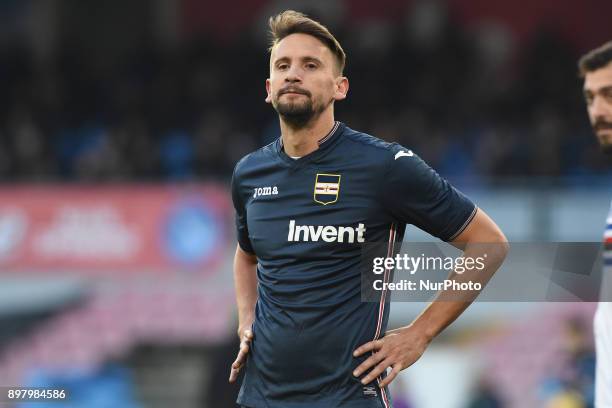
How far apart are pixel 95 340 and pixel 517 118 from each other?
5.06m

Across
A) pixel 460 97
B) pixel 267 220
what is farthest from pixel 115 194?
pixel 267 220

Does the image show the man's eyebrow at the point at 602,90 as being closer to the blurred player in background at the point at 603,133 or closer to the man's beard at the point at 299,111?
the blurred player in background at the point at 603,133

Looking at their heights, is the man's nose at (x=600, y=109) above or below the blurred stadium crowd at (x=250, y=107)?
below

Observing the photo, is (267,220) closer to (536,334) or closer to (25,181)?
(536,334)

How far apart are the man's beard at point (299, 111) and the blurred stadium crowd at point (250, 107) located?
7705 millimetres

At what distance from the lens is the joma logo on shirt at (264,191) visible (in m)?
3.79

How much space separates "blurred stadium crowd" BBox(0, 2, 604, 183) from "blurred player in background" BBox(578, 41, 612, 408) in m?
7.32

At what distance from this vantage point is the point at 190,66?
45.1ft

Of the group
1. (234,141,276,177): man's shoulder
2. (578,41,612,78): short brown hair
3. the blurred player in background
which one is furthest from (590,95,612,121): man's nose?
(234,141,276,177): man's shoulder

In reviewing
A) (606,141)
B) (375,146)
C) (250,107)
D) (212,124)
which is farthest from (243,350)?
(250,107)

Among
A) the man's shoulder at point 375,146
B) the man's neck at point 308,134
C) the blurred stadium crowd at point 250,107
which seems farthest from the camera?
the blurred stadium crowd at point 250,107

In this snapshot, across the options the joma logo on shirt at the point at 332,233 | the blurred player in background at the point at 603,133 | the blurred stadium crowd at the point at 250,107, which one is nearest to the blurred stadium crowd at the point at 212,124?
the blurred stadium crowd at the point at 250,107

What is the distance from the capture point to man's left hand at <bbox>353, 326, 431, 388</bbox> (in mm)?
3551

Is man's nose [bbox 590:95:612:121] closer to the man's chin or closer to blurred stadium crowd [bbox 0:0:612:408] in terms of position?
the man's chin
